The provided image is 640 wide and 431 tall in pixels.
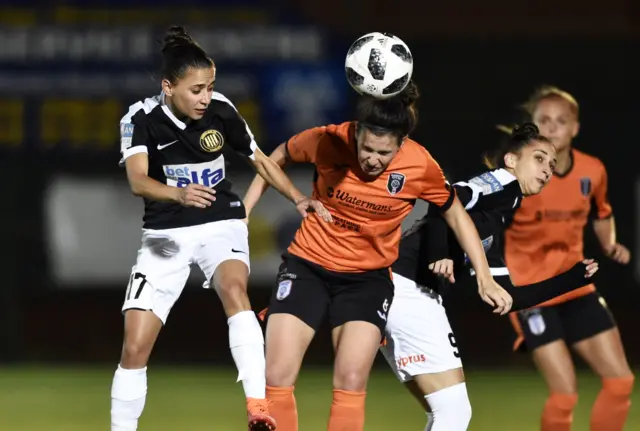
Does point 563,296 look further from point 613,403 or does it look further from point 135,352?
point 135,352

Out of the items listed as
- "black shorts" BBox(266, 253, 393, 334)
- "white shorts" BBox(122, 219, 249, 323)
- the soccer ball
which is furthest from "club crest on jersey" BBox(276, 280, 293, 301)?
the soccer ball

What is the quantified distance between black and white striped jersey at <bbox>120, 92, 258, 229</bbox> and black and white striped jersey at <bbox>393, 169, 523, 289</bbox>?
0.84 m

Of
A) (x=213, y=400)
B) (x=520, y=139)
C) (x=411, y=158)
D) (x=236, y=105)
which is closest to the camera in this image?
(x=411, y=158)

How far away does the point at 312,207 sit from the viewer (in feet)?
18.6

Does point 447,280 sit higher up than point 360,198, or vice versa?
point 360,198

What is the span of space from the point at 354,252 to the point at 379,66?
865 millimetres

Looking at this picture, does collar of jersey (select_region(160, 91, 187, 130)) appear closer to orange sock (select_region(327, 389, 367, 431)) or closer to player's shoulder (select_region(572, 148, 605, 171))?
orange sock (select_region(327, 389, 367, 431))

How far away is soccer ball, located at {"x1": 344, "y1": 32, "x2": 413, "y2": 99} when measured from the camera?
229 inches

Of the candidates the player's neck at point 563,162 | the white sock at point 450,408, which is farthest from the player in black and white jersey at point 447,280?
the player's neck at point 563,162

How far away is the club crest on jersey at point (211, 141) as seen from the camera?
5934mm

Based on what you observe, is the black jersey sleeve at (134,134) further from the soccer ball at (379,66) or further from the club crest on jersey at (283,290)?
the soccer ball at (379,66)

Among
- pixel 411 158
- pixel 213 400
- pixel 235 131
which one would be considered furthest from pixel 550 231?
pixel 213 400

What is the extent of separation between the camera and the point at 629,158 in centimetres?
1104

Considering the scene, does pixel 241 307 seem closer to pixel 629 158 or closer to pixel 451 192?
pixel 451 192
